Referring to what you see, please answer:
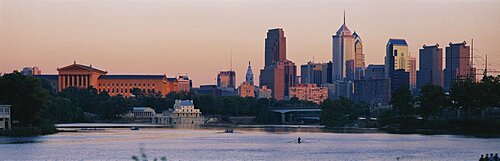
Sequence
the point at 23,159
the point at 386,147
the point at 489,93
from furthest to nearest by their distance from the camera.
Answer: the point at 489,93, the point at 386,147, the point at 23,159

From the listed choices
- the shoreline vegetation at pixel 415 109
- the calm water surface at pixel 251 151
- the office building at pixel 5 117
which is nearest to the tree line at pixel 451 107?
the shoreline vegetation at pixel 415 109

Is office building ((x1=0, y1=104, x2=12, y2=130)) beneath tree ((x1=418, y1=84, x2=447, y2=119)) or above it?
beneath

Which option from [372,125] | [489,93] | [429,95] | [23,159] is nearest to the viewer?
[23,159]

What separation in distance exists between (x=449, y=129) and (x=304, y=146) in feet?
145

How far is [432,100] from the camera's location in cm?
12812

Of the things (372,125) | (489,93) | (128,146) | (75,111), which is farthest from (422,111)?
(75,111)

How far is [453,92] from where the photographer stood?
126 metres

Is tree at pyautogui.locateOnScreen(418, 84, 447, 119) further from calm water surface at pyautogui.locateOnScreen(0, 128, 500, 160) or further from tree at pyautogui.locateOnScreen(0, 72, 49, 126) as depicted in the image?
tree at pyautogui.locateOnScreen(0, 72, 49, 126)

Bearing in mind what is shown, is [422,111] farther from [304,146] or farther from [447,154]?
[447,154]

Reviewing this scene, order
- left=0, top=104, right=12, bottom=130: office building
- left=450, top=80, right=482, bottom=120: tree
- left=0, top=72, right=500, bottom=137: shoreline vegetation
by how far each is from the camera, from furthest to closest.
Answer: left=450, top=80, right=482, bottom=120: tree < left=0, top=72, right=500, bottom=137: shoreline vegetation < left=0, top=104, right=12, bottom=130: office building

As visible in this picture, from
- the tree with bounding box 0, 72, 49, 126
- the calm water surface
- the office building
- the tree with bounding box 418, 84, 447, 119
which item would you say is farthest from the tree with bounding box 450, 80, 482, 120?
the office building

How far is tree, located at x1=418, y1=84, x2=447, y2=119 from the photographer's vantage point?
12788cm

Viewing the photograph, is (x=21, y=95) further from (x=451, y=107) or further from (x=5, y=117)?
(x=451, y=107)

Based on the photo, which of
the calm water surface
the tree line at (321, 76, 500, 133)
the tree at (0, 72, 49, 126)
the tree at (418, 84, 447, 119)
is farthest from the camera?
the tree at (418, 84, 447, 119)
